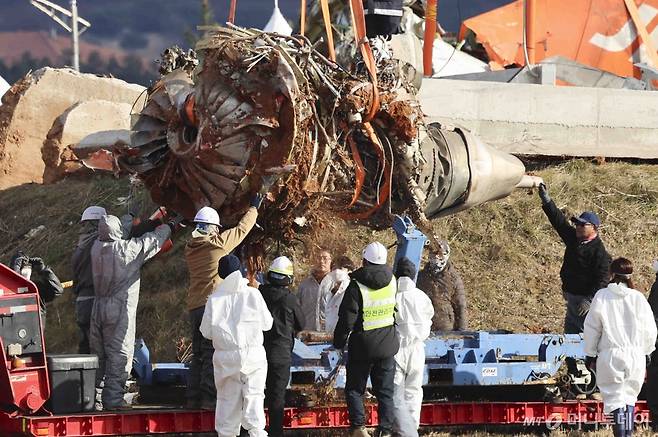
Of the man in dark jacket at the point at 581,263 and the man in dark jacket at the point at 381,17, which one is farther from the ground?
the man in dark jacket at the point at 381,17

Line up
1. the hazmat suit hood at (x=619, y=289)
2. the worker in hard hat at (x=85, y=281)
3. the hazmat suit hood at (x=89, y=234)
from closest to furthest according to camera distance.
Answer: the hazmat suit hood at (x=619, y=289)
the worker in hard hat at (x=85, y=281)
the hazmat suit hood at (x=89, y=234)

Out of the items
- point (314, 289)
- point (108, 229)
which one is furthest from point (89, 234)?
point (314, 289)

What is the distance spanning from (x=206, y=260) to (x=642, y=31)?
521 inches

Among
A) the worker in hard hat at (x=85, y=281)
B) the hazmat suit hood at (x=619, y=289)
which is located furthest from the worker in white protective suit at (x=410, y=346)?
the worker in hard hat at (x=85, y=281)

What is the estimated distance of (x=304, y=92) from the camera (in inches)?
372

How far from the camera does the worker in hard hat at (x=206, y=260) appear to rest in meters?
9.59

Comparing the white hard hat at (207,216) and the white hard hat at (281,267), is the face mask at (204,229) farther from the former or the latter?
the white hard hat at (281,267)

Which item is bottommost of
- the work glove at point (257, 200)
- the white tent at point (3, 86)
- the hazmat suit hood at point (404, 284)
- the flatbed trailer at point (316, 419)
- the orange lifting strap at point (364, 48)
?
the flatbed trailer at point (316, 419)

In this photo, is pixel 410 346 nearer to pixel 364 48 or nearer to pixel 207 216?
pixel 207 216

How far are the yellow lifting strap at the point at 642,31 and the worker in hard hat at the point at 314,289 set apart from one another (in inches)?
432

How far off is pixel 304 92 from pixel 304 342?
7.73ft

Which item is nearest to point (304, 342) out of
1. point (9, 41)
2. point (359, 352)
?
point (359, 352)

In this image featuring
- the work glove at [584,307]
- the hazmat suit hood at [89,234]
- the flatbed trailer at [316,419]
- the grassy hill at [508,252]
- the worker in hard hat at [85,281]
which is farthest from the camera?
the grassy hill at [508,252]

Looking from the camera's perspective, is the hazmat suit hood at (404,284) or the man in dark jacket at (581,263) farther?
the man in dark jacket at (581,263)
